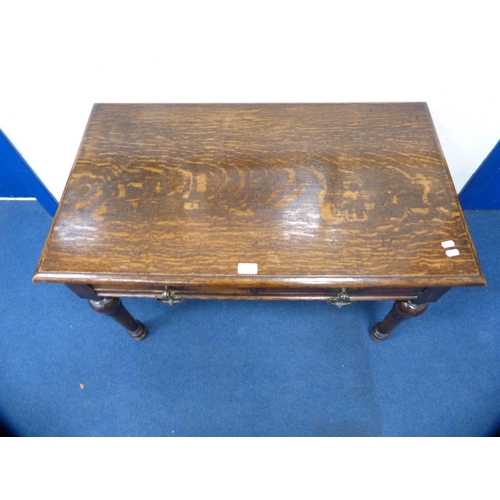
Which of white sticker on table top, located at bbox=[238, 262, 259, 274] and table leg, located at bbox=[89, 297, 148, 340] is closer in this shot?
white sticker on table top, located at bbox=[238, 262, 259, 274]

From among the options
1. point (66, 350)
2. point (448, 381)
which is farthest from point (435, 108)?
point (66, 350)

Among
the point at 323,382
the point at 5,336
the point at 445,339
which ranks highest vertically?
the point at 445,339

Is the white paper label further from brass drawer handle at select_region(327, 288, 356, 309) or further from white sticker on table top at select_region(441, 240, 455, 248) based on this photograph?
brass drawer handle at select_region(327, 288, 356, 309)

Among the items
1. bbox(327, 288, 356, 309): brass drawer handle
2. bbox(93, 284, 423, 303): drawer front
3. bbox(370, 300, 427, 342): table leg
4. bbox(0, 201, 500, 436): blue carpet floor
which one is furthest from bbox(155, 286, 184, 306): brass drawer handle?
bbox(370, 300, 427, 342): table leg

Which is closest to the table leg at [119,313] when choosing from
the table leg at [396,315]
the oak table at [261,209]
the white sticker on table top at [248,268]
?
the oak table at [261,209]

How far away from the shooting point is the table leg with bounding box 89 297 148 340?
3.24ft

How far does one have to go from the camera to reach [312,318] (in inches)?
55.4

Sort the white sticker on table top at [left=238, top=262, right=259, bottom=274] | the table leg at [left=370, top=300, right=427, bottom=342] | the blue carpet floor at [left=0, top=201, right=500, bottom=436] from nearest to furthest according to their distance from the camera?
the white sticker on table top at [left=238, top=262, right=259, bottom=274], the table leg at [left=370, top=300, right=427, bottom=342], the blue carpet floor at [left=0, top=201, right=500, bottom=436]

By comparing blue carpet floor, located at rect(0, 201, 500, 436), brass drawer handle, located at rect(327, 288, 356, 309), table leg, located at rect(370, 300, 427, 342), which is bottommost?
blue carpet floor, located at rect(0, 201, 500, 436)

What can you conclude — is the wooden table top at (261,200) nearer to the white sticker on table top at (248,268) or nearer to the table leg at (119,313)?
the white sticker on table top at (248,268)
